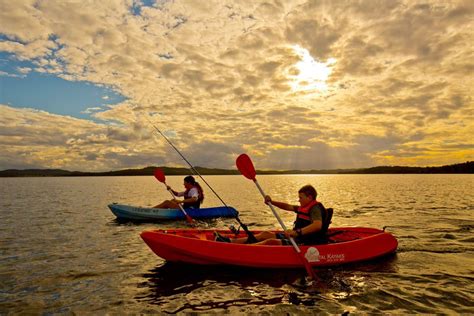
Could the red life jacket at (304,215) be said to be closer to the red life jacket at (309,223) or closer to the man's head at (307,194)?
the red life jacket at (309,223)

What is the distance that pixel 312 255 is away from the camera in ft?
28.7

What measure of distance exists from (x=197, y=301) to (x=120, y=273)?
2.86 m

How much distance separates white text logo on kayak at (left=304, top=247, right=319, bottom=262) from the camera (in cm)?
868

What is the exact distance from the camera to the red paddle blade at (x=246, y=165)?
32.2 feet

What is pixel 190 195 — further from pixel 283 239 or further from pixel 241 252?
pixel 241 252

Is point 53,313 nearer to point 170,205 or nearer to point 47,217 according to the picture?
point 170,205

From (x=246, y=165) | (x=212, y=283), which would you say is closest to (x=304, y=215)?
(x=246, y=165)

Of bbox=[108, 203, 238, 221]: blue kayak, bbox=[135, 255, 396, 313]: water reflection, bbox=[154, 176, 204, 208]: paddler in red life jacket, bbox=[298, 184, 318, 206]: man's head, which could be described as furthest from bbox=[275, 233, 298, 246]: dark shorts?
bbox=[154, 176, 204, 208]: paddler in red life jacket

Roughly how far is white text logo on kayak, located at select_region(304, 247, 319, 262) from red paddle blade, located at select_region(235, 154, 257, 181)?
2.48 metres

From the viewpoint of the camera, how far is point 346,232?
11109 mm

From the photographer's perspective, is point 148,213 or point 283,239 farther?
point 148,213

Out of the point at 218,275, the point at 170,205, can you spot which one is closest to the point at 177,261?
the point at 218,275

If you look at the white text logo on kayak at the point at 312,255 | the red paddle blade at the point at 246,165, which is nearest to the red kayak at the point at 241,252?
the white text logo on kayak at the point at 312,255

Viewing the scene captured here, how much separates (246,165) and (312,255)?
9.72 ft
